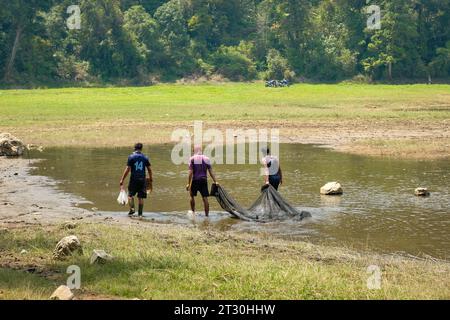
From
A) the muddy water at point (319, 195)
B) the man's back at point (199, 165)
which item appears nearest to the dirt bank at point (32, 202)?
the muddy water at point (319, 195)

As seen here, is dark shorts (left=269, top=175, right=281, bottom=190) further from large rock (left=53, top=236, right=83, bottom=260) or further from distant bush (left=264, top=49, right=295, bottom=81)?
distant bush (left=264, top=49, right=295, bottom=81)

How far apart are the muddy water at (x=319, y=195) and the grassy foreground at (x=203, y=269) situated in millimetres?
1640

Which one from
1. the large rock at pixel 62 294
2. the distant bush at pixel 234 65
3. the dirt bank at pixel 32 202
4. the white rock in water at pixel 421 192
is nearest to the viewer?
the large rock at pixel 62 294

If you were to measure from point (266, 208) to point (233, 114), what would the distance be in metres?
26.0

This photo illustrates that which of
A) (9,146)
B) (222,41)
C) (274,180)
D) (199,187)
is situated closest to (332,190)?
(274,180)

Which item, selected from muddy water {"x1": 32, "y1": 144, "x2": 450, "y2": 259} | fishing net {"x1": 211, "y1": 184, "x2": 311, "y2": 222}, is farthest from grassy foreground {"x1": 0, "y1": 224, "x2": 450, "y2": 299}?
fishing net {"x1": 211, "y1": 184, "x2": 311, "y2": 222}

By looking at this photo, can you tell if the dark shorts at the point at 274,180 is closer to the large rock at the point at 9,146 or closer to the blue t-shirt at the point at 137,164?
the blue t-shirt at the point at 137,164

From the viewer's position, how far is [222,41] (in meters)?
84.3

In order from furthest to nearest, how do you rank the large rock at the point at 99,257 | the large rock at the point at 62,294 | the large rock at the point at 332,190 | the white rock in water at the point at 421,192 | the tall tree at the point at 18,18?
the tall tree at the point at 18,18 → the large rock at the point at 332,190 → the white rock in water at the point at 421,192 → the large rock at the point at 99,257 → the large rock at the point at 62,294

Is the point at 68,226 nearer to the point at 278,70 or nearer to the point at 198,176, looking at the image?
the point at 198,176

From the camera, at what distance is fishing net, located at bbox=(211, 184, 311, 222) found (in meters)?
15.5

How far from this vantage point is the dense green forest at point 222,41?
232ft

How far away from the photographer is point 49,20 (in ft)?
238

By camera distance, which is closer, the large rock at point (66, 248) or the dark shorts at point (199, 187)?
the large rock at point (66, 248)
